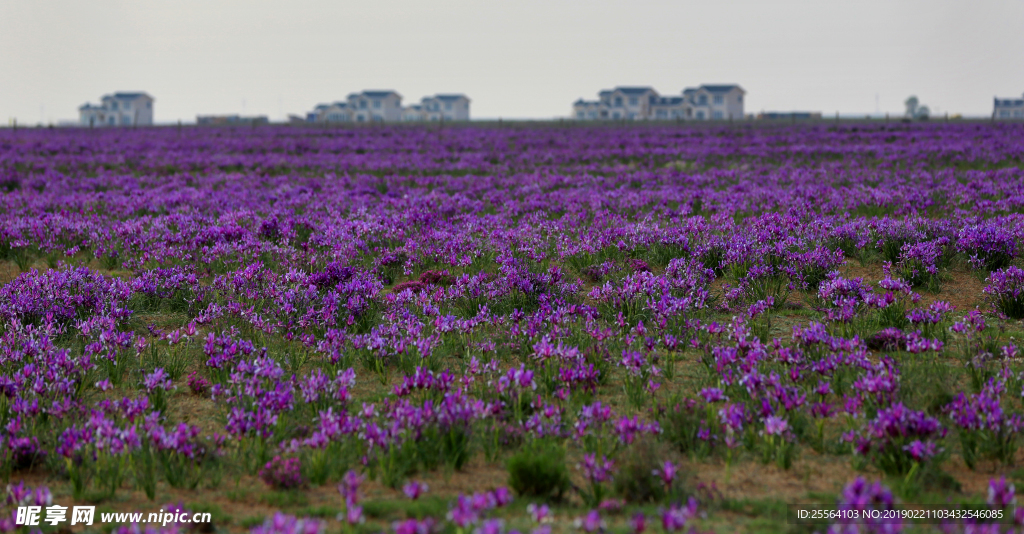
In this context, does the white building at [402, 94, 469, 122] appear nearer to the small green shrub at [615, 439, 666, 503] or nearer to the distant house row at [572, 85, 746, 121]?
the distant house row at [572, 85, 746, 121]

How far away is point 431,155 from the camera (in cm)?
2886

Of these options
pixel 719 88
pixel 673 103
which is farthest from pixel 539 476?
pixel 673 103

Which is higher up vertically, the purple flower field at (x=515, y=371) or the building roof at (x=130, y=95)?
the building roof at (x=130, y=95)

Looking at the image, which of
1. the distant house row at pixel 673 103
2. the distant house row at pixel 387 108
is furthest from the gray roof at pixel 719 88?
the distant house row at pixel 387 108

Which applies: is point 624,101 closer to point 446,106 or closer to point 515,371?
point 446,106

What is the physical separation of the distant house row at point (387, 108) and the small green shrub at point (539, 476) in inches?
6256

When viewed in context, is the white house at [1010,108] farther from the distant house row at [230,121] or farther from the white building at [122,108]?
the white building at [122,108]

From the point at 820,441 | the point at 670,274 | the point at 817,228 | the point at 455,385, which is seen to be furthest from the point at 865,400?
the point at 817,228

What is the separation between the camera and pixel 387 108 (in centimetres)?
16762

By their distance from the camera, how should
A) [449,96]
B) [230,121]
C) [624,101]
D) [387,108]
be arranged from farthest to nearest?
[449,96], [387,108], [624,101], [230,121]

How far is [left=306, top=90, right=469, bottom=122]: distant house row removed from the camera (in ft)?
547

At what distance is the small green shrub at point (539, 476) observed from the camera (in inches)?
149

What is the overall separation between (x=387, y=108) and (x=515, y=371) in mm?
170591

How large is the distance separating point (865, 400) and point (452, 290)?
4263 mm
